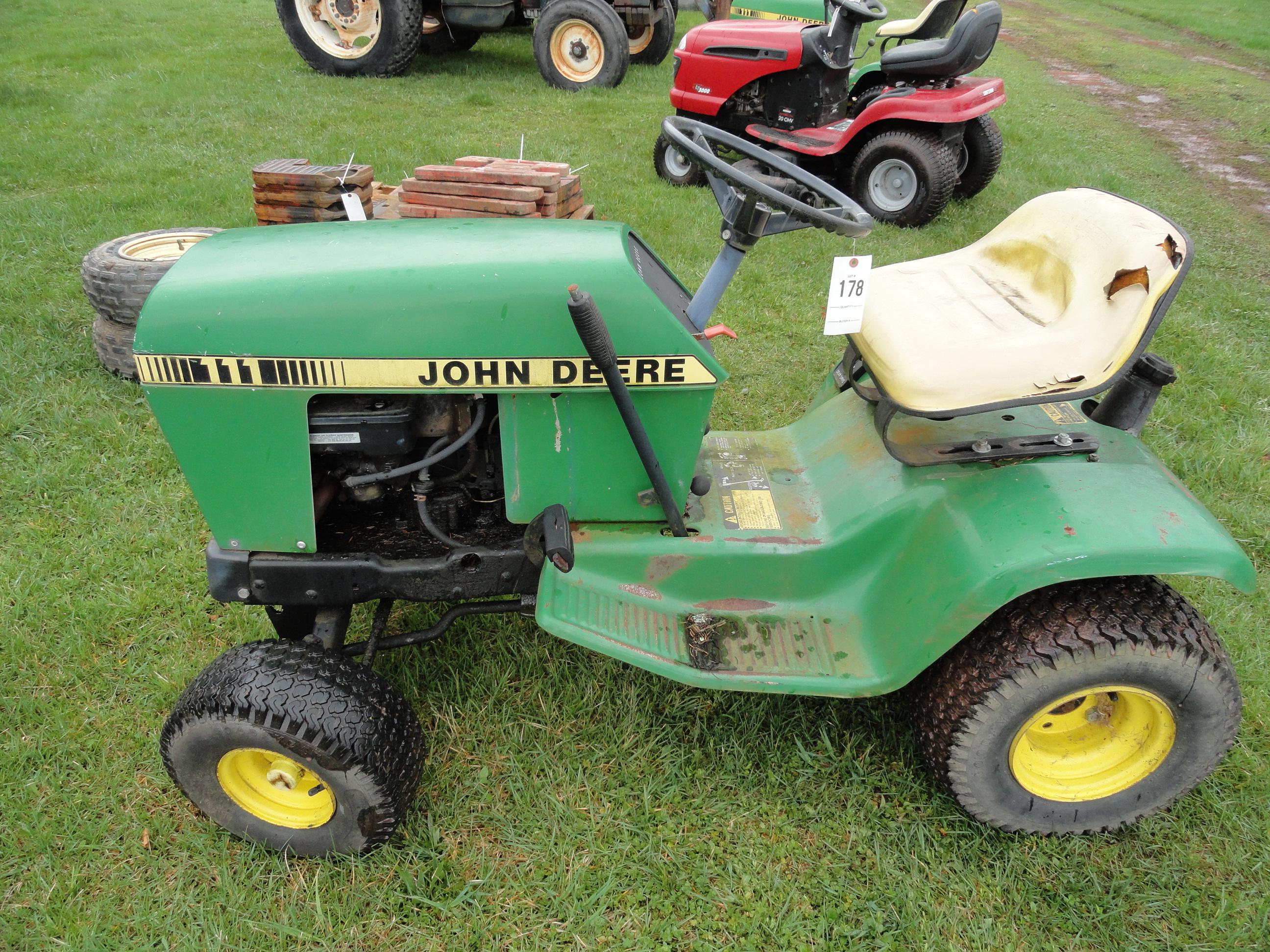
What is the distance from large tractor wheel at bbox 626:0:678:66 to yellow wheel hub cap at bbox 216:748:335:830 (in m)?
10.6

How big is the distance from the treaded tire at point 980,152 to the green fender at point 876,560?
461cm

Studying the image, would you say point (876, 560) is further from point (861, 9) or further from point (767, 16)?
point (767, 16)

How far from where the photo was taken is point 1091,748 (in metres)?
2.26

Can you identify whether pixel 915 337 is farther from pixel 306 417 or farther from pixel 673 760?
pixel 306 417

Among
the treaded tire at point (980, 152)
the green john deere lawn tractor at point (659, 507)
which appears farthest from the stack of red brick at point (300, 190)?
the treaded tire at point (980, 152)

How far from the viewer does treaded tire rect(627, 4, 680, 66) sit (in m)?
10.8

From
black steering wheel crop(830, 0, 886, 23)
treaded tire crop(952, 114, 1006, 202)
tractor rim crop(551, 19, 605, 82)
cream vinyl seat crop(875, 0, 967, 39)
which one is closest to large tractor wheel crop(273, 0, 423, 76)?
tractor rim crop(551, 19, 605, 82)

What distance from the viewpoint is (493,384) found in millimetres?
1988

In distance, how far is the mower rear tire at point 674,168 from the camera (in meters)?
6.66

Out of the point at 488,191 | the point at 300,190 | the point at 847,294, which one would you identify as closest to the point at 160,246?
the point at 300,190

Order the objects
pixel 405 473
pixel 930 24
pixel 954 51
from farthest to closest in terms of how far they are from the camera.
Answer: pixel 930 24 → pixel 954 51 → pixel 405 473

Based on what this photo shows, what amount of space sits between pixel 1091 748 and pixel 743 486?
1156 mm

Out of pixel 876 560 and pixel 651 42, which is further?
pixel 651 42

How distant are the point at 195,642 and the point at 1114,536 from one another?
2624 mm
